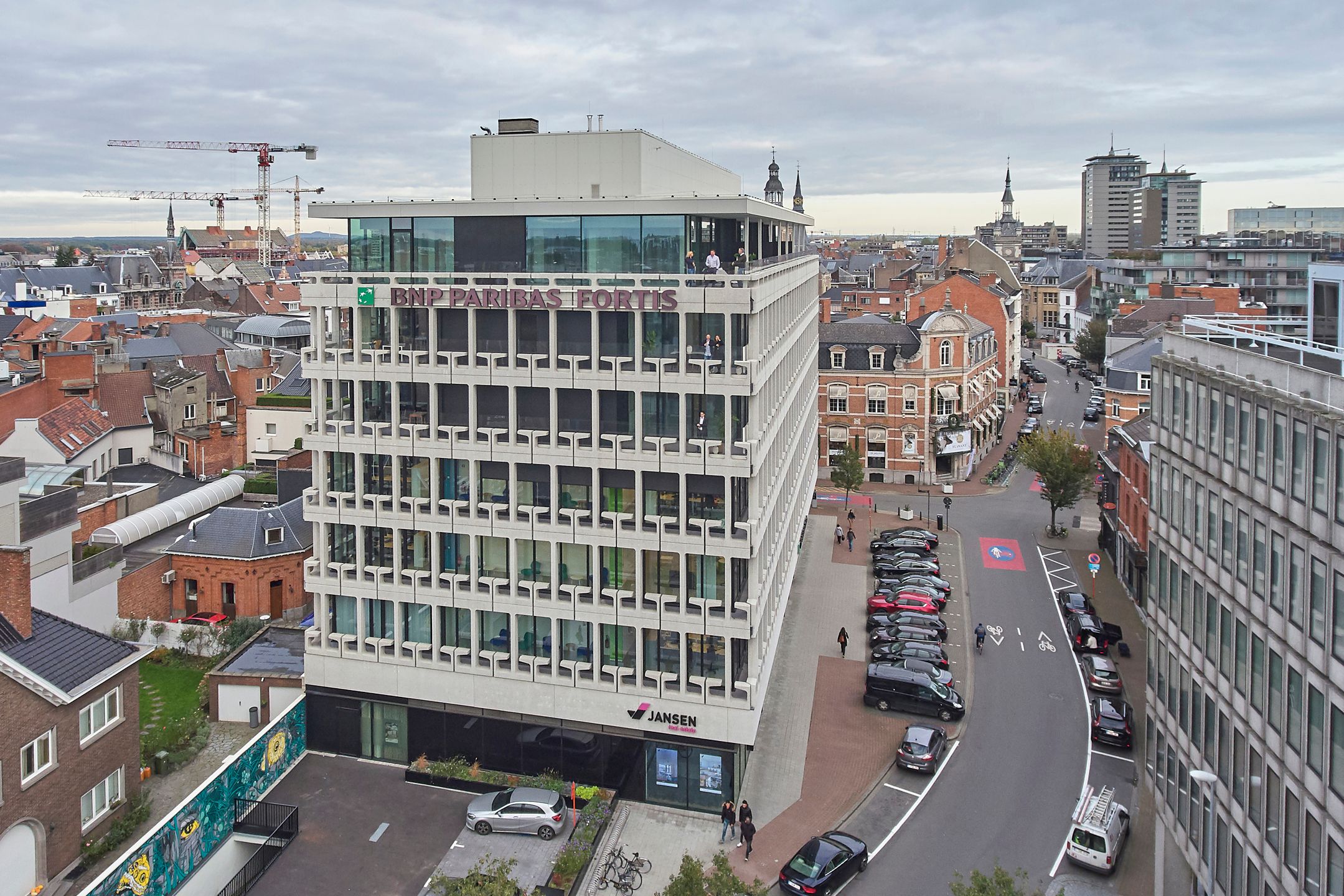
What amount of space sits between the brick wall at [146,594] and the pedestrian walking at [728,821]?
3008cm

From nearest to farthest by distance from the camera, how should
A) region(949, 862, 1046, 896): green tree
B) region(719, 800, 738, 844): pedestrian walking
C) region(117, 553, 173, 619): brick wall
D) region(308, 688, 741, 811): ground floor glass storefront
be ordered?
1. region(949, 862, 1046, 896): green tree
2. region(719, 800, 738, 844): pedestrian walking
3. region(308, 688, 741, 811): ground floor glass storefront
4. region(117, 553, 173, 619): brick wall

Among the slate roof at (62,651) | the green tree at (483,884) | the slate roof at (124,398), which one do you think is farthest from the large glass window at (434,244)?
the slate roof at (124,398)

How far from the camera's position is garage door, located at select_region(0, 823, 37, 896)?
90.5 feet

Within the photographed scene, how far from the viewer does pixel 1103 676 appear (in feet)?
146

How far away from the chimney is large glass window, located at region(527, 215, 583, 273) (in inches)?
687

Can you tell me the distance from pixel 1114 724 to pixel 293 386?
5819cm

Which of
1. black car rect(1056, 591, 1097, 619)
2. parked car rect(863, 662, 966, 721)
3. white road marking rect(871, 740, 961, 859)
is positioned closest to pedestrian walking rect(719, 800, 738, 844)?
white road marking rect(871, 740, 961, 859)

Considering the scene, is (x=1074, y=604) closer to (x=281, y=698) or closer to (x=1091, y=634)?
(x=1091, y=634)

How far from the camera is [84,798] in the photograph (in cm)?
3094

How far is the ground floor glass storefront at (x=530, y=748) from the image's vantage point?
116ft

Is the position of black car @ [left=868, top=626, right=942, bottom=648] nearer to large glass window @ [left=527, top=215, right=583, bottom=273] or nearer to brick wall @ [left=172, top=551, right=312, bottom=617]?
large glass window @ [left=527, top=215, right=583, bottom=273]

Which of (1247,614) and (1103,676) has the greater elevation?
(1247,614)

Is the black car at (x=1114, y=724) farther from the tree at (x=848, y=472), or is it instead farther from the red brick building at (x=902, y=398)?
the red brick building at (x=902, y=398)

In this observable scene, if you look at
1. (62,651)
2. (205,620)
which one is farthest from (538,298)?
(205,620)
